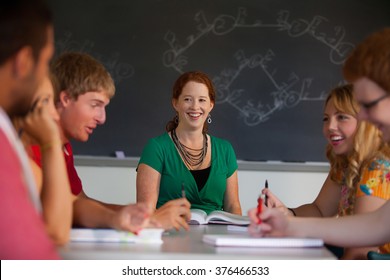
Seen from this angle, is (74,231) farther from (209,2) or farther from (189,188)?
(209,2)

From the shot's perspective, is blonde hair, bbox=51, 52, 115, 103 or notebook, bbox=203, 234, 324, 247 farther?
blonde hair, bbox=51, 52, 115, 103

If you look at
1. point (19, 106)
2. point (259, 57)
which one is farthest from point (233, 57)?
point (19, 106)

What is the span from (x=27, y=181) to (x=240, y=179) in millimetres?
3315

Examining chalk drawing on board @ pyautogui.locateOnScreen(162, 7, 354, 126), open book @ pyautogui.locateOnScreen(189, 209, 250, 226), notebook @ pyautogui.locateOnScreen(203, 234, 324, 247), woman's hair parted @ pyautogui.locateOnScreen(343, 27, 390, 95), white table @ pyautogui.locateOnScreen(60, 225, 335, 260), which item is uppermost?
chalk drawing on board @ pyautogui.locateOnScreen(162, 7, 354, 126)

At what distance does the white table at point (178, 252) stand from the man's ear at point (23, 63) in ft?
1.85

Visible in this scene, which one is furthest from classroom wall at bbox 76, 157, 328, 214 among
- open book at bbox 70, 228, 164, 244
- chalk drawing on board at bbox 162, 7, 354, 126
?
open book at bbox 70, 228, 164, 244

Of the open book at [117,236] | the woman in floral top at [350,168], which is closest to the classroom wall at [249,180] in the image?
the woman in floral top at [350,168]

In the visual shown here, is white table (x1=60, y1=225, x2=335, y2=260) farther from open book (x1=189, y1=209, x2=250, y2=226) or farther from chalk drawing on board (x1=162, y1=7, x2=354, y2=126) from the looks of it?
chalk drawing on board (x1=162, y1=7, x2=354, y2=126)

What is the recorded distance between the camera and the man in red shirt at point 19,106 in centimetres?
90

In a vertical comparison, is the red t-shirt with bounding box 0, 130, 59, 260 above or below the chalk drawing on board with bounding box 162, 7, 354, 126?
below

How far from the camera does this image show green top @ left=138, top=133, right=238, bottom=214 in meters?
3.11

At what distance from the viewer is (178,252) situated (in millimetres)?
1512

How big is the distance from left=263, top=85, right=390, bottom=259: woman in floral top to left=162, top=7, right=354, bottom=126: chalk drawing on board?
1508mm

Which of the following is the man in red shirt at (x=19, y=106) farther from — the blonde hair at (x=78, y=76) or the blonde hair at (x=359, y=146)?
the blonde hair at (x=359, y=146)
